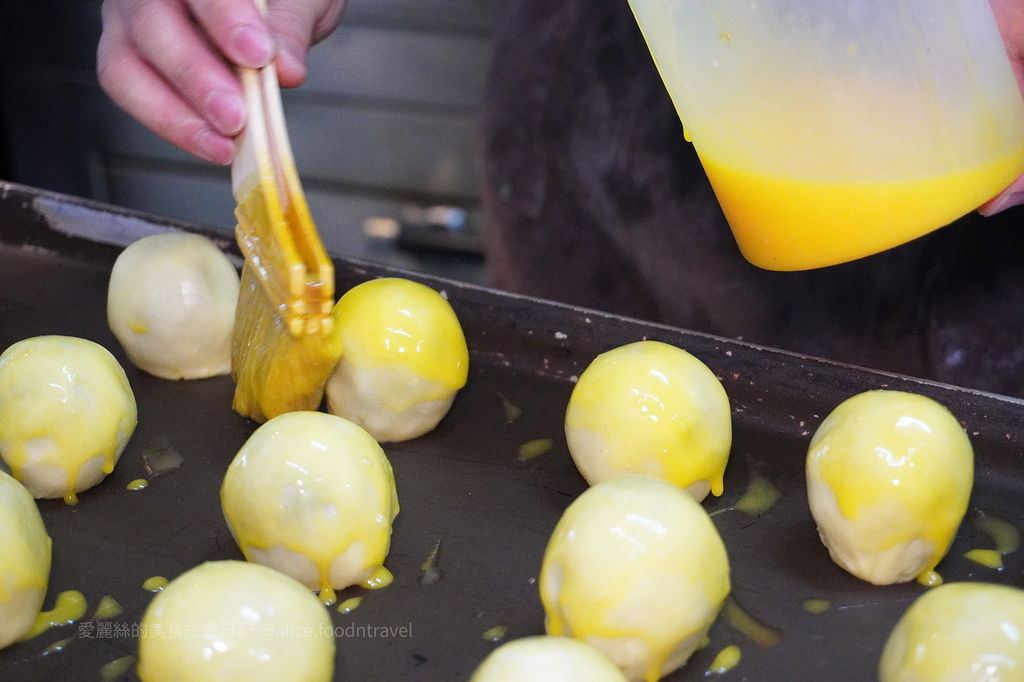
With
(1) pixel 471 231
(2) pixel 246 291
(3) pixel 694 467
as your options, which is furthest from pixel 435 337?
(1) pixel 471 231

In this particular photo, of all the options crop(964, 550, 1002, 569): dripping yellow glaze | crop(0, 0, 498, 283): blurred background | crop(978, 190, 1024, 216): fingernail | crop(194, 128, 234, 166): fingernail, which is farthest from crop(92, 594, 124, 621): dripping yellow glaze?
crop(0, 0, 498, 283): blurred background

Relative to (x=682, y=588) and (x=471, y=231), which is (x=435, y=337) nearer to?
(x=682, y=588)

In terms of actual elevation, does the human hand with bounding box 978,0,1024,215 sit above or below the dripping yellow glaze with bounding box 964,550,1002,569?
above

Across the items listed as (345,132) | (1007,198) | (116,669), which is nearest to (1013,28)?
(1007,198)

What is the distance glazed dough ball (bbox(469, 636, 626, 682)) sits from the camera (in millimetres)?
736

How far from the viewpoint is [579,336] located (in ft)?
4.14

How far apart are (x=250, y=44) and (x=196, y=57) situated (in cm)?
9

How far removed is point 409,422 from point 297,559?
0.85 ft

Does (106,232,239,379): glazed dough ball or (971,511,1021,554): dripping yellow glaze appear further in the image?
(106,232,239,379): glazed dough ball

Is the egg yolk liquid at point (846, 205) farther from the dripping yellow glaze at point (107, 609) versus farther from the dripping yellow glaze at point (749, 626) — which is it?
the dripping yellow glaze at point (107, 609)

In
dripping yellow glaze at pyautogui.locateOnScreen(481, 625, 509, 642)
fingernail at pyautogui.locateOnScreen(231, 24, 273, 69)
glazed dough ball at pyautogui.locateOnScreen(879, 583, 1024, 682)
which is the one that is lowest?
dripping yellow glaze at pyautogui.locateOnScreen(481, 625, 509, 642)

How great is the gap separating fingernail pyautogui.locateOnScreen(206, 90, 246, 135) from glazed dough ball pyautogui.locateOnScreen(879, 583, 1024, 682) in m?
0.84

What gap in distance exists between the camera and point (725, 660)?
2.91ft

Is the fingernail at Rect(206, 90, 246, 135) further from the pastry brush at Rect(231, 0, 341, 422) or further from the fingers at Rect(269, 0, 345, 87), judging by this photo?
the fingers at Rect(269, 0, 345, 87)
